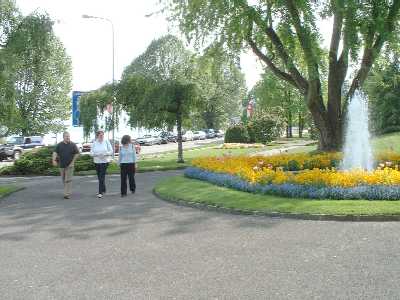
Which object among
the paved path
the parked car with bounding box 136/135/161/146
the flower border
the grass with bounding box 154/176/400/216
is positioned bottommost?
the paved path

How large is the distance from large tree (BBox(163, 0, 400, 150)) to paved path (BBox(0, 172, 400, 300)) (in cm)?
1094

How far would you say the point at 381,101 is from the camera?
45281mm

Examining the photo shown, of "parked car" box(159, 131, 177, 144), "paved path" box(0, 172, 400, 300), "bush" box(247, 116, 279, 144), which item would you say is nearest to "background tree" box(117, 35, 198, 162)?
"paved path" box(0, 172, 400, 300)

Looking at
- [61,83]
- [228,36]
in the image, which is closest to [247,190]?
[228,36]

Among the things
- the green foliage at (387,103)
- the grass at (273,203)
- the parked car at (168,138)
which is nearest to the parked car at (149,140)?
the parked car at (168,138)

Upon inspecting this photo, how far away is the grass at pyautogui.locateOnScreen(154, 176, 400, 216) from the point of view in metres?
10.4

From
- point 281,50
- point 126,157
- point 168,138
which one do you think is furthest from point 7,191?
point 168,138

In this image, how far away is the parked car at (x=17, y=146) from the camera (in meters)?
47.5

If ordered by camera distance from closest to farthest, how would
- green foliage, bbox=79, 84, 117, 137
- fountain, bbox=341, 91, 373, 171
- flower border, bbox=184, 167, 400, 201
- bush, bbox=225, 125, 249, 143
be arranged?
1. flower border, bbox=184, 167, 400, 201
2. fountain, bbox=341, 91, 373, 171
3. green foliage, bbox=79, 84, 117, 137
4. bush, bbox=225, 125, 249, 143

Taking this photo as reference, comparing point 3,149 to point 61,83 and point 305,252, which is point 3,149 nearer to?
point 61,83

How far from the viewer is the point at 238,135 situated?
185 ft

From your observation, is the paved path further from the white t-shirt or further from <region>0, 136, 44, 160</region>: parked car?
<region>0, 136, 44, 160</region>: parked car

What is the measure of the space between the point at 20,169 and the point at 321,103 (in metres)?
15.3

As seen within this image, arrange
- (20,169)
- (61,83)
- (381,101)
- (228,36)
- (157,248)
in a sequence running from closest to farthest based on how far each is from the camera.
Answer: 1. (157,248)
2. (228,36)
3. (20,169)
4. (381,101)
5. (61,83)
